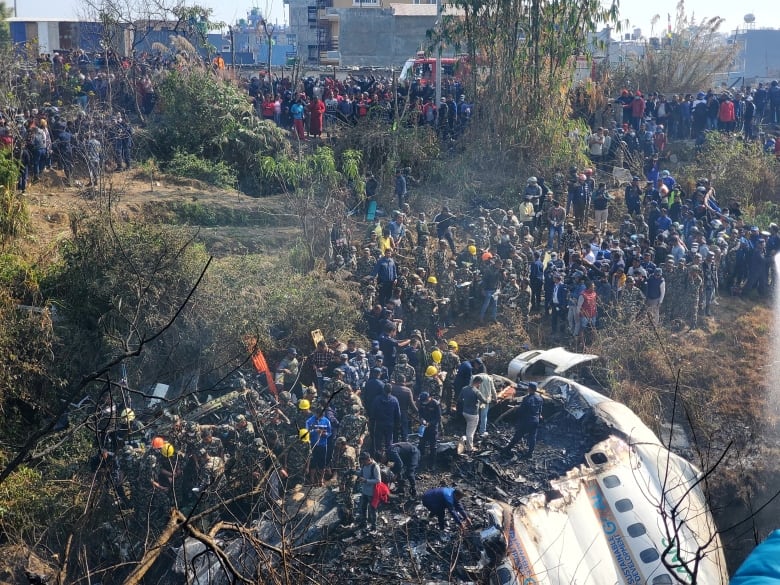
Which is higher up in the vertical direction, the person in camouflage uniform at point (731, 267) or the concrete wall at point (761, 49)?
the concrete wall at point (761, 49)

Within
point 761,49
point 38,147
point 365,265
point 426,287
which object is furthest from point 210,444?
point 761,49

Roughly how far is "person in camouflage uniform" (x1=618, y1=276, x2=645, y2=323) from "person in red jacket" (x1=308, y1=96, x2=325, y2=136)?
38.7ft

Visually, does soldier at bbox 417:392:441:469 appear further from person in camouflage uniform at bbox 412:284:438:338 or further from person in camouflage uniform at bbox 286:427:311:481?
person in camouflage uniform at bbox 412:284:438:338

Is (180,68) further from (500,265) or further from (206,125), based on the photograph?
(500,265)

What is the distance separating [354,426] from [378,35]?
97.5 ft

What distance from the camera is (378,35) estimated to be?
4009 centimetres

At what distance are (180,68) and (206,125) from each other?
2.03m

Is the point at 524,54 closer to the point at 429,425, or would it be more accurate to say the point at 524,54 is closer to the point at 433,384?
the point at 433,384

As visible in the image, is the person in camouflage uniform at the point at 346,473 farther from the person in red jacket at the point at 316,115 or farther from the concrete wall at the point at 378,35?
the concrete wall at the point at 378,35

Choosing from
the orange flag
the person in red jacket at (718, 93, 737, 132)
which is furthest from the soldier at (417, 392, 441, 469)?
the person in red jacket at (718, 93, 737, 132)

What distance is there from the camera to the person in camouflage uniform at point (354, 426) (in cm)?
1331

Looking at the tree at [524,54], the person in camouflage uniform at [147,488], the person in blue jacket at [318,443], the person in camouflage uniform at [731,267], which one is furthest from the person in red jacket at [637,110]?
the person in camouflage uniform at [147,488]

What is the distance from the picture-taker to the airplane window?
1129 centimetres

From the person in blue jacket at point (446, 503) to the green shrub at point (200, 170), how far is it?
547 inches
